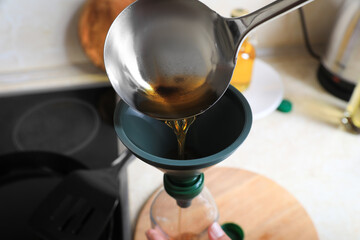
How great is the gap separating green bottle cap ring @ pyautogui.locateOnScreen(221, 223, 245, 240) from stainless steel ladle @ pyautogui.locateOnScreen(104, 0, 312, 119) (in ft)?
0.81

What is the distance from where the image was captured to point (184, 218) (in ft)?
1.92

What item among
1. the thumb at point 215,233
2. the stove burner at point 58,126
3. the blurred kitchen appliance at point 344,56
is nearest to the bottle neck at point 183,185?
the thumb at point 215,233

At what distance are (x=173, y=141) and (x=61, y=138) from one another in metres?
0.36

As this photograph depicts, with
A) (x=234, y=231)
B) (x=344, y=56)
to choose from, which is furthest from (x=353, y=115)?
(x=234, y=231)

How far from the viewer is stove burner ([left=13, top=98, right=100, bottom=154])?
0.75 metres

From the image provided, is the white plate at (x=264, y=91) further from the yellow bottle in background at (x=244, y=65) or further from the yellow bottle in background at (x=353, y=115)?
the yellow bottle in background at (x=353, y=115)

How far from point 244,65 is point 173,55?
405 mm

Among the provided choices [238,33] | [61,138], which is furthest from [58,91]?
[238,33]

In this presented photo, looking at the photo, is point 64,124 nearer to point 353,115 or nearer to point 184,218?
point 184,218

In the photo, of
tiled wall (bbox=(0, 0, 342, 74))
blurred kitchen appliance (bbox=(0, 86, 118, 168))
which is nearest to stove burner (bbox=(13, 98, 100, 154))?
blurred kitchen appliance (bbox=(0, 86, 118, 168))

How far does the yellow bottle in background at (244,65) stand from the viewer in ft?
2.59

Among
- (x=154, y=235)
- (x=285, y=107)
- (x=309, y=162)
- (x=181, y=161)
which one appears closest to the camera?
(x=181, y=161)

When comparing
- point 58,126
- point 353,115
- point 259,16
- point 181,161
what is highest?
point 259,16

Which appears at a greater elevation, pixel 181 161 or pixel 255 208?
pixel 181 161
